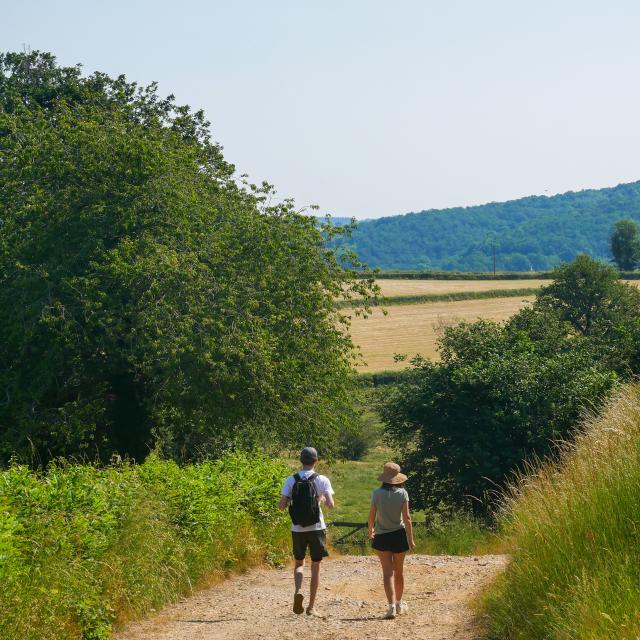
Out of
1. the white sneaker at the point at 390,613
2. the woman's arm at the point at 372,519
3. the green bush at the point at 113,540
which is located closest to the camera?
the green bush at the point at 113,540

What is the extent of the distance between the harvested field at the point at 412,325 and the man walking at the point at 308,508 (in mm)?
52050

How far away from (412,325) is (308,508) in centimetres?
7193

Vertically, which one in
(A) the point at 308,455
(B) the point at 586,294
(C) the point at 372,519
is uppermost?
(A) the point at 308,455

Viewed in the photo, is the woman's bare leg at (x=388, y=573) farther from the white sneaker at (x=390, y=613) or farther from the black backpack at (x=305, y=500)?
the black backpack at (x=305, y=500)

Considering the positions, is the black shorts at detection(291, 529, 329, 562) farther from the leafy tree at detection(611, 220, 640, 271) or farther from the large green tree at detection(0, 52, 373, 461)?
the leafy tree at detection(611, 220, 640, 271)

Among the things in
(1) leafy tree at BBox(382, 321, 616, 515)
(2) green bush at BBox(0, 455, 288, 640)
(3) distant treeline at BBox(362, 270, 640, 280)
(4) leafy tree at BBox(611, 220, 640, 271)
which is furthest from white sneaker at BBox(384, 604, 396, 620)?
(4) leafy tree at BBox(611, 220, 640, 271)

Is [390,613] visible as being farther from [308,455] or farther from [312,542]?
[308,455]

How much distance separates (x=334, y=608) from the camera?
36.7ft

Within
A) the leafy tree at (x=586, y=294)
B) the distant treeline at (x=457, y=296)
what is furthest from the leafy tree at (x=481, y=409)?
the distant treeline at (x=457, y=296)

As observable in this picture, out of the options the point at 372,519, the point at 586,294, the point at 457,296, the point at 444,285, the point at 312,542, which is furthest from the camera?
the point at 444,285

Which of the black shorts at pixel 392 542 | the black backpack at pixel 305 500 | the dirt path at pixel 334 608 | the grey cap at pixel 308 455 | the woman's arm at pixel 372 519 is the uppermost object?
the grey cap at pixel 308 455

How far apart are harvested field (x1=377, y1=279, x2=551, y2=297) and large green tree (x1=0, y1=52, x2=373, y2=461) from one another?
2801 inches

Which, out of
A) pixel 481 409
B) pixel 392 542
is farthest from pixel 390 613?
pixel 481 409

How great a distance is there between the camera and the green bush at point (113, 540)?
8.87m
